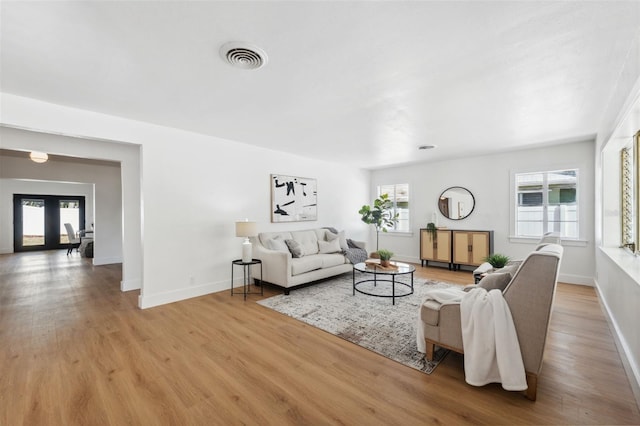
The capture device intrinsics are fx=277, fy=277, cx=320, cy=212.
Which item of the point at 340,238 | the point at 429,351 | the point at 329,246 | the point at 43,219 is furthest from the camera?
the point at 43,219

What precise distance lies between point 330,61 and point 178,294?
12.2 ft

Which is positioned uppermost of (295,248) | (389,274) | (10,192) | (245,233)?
(10,192)

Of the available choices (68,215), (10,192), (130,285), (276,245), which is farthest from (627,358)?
(10,192)

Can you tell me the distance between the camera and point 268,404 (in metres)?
1.87

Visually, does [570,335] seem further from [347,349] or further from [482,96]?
[482,96]

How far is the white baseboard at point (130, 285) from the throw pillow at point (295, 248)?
252cm

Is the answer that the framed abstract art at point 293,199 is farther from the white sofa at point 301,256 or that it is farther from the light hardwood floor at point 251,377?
the light hardwood floor at point 251,377

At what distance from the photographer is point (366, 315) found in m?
3.39

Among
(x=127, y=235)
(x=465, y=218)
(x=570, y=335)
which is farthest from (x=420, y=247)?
(x=127, y=235)

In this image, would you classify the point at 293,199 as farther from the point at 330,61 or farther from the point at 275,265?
the point at 330,61

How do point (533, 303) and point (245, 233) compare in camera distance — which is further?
point (245, 233)

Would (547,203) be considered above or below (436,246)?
above

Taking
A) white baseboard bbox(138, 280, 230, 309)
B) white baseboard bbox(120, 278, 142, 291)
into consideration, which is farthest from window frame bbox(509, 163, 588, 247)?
white baseboard bbox(120, 278, 142, 291)

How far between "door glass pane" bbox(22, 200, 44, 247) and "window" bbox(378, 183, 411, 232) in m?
11.6
